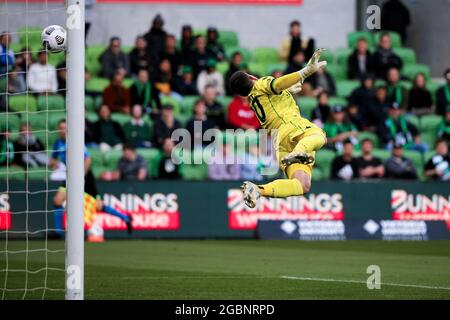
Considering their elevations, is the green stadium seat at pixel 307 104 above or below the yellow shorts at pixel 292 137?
above

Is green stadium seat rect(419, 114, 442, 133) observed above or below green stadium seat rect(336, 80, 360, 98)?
below

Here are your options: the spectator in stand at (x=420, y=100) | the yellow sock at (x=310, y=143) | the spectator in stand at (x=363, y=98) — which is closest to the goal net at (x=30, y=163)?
the yellow sock at (x=310, y=143)

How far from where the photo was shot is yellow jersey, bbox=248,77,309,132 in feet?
42.6

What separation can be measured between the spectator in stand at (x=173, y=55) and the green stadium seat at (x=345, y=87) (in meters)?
3.54

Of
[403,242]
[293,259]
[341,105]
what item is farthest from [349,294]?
[341,105]

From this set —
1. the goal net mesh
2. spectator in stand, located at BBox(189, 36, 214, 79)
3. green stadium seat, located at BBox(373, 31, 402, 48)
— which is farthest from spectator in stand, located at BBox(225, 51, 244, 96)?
green stadium seat, located at BBox(373, 31, 402, 48)

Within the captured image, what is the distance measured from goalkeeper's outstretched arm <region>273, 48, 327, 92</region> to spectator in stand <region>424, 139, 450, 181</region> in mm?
9828

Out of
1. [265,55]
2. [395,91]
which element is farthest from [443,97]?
[265,55]

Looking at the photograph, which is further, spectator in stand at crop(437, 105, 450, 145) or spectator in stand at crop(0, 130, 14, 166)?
spectator in stand at crop(437, 105, 450, 145)

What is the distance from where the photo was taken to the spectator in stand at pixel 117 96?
2228 centimetres

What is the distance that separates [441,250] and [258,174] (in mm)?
4527

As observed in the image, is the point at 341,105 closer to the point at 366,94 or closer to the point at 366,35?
the point at 366,94

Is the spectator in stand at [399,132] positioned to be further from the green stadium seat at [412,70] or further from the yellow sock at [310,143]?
the yellow sock at [310,143]

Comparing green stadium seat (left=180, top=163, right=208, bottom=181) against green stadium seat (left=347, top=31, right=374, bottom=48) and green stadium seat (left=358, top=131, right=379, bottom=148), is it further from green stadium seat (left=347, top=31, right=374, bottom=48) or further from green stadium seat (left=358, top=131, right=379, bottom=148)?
green stadium seat (left=347, top=31, right=374, bottom=48)
